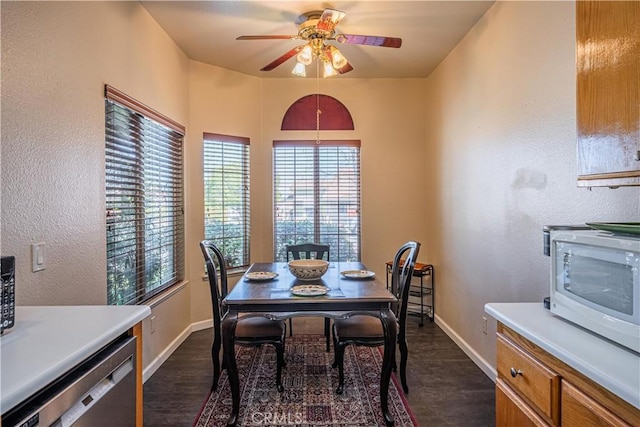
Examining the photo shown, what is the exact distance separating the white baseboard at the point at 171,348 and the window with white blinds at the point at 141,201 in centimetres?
53

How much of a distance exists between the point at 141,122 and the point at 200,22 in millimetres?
971

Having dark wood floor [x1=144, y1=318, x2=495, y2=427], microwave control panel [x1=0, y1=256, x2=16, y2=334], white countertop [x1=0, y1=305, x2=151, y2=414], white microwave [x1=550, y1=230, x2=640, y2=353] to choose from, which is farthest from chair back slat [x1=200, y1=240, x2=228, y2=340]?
white microwave [x1=550, y1=230, x2=640, y2=353]

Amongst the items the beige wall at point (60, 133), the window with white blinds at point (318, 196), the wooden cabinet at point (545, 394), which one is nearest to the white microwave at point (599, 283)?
the wooden cabinet at point (545, 394)

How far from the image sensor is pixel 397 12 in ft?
9.10

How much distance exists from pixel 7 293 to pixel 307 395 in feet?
6.25

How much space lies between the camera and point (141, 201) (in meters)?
2.79

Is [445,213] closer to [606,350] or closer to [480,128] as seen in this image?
[480,128]

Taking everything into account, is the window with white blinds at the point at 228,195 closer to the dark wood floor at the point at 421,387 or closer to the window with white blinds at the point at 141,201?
the window with white blinds at the point at 141,201

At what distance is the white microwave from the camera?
1055 millimetres

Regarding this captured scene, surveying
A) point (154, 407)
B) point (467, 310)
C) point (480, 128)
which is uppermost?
point (480, 128)

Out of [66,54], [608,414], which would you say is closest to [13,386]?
[608,414]

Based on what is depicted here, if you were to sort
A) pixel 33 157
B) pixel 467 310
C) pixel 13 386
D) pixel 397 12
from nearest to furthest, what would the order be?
pixel 13 386 → pixel 33 157 → pixel 397 12 → pixel 467 310

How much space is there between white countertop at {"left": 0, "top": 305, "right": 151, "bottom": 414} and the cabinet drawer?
1416 millimetres

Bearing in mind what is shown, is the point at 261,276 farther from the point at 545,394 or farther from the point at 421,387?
the point at 545,394
